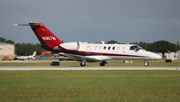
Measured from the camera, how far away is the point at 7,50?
418ft

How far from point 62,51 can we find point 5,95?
3309cm

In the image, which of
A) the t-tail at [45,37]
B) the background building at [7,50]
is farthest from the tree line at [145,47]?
the t-tail at [45,37]

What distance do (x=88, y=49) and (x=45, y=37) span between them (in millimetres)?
6011

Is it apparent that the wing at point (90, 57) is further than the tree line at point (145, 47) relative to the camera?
No

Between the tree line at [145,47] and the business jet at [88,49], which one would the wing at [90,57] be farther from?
the tree line at [145,47]

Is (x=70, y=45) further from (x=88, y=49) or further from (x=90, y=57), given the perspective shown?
(x=90, y=57)

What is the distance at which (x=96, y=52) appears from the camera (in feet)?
165

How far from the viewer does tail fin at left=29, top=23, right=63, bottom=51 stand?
5116 centimetres

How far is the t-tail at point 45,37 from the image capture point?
5114 centimetres

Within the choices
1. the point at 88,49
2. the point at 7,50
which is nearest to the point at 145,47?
the point at 7,50

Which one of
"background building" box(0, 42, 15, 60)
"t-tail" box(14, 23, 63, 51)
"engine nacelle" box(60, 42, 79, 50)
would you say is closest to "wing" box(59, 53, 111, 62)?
"engine nacelle" box(60, 42, 79, 50)

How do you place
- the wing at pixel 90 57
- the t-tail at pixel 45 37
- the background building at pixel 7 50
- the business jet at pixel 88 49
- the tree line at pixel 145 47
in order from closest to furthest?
the business jet at pixel 88 49, the wing at pixel 90 57, the t-tail at pixel 45 37, the tree line at pixel 145 47, the background building at pixel 7 50

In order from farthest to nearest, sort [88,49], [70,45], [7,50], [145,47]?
[145,47]
[7,50]
[88,49]
[70,45]

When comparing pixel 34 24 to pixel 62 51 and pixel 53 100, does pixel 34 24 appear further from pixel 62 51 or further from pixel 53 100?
pixel 53 100
